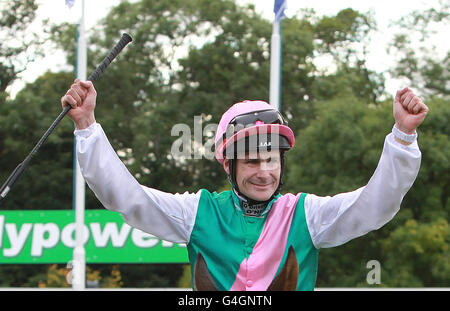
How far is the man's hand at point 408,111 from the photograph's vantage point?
251cm

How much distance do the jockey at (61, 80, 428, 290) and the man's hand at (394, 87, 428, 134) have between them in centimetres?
17

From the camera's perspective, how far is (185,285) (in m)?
17.2

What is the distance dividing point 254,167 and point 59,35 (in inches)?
854

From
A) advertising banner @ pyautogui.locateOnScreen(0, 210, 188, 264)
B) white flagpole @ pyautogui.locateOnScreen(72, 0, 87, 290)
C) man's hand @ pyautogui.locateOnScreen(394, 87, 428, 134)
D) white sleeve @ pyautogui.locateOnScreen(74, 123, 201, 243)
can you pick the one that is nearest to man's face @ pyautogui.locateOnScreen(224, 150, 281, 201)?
white sleeve @ pyautogui.locateOnScreen(74, 123, 201, 243)

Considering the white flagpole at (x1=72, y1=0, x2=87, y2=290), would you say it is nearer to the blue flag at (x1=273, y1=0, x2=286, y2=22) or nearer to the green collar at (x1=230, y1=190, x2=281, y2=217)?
the blue flag at (x1=273, y1=0, x2=286, y2=22)

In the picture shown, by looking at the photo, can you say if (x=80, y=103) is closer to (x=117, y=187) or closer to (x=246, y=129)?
(x=117, y=187)

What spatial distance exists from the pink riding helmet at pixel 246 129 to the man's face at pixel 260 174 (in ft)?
0.26

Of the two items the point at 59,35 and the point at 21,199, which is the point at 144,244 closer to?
the point at 21,199

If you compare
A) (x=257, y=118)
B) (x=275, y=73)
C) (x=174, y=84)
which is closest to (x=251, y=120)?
(x=257, y=118)

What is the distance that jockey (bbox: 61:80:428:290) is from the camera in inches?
105

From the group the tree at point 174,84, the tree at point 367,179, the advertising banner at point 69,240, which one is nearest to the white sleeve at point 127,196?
the advertising banner at point 69,240

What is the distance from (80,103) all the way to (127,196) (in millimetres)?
379

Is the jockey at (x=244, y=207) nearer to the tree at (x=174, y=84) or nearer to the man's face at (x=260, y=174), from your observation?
the man's face at (x=260, y=174)

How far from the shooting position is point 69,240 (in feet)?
56.5
